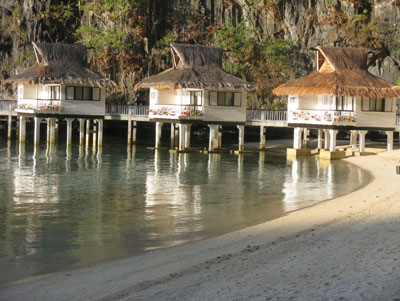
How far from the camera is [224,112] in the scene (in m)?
38.7

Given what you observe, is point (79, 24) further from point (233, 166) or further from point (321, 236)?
point (321, 236)

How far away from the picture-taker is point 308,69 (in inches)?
1989

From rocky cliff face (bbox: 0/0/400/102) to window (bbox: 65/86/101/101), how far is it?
33.4 feet

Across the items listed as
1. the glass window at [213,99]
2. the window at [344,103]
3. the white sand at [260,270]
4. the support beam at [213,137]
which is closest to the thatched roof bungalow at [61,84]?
the glass window at [213,99]

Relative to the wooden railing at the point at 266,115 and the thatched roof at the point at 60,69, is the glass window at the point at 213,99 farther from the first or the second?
the thatched roof at the point at 60,69

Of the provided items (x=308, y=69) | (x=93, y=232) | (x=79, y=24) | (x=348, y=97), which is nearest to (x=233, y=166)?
(x=348, y=97)

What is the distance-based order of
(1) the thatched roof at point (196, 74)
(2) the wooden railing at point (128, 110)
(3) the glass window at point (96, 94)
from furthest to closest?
(2) the wooden railing at point (128, 110), (3) the glass window at point (96, 94), (1) the thatched roof at point (196, 74)

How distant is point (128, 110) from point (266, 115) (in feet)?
32.2

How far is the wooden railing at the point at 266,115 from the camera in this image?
39375 mm

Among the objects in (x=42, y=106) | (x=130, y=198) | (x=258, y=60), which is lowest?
(x=130, y=198)

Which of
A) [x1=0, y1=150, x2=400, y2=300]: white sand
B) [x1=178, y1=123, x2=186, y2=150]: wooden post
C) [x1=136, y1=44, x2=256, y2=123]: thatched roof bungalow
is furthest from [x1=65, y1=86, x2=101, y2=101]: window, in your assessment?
[x1=0, y1=150, x2=400, y2=300]: white sand

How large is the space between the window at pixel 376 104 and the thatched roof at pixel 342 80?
0.83 metres

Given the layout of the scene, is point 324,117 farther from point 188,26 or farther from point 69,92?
point 188,26

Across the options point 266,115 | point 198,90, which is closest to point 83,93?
point 198,90
